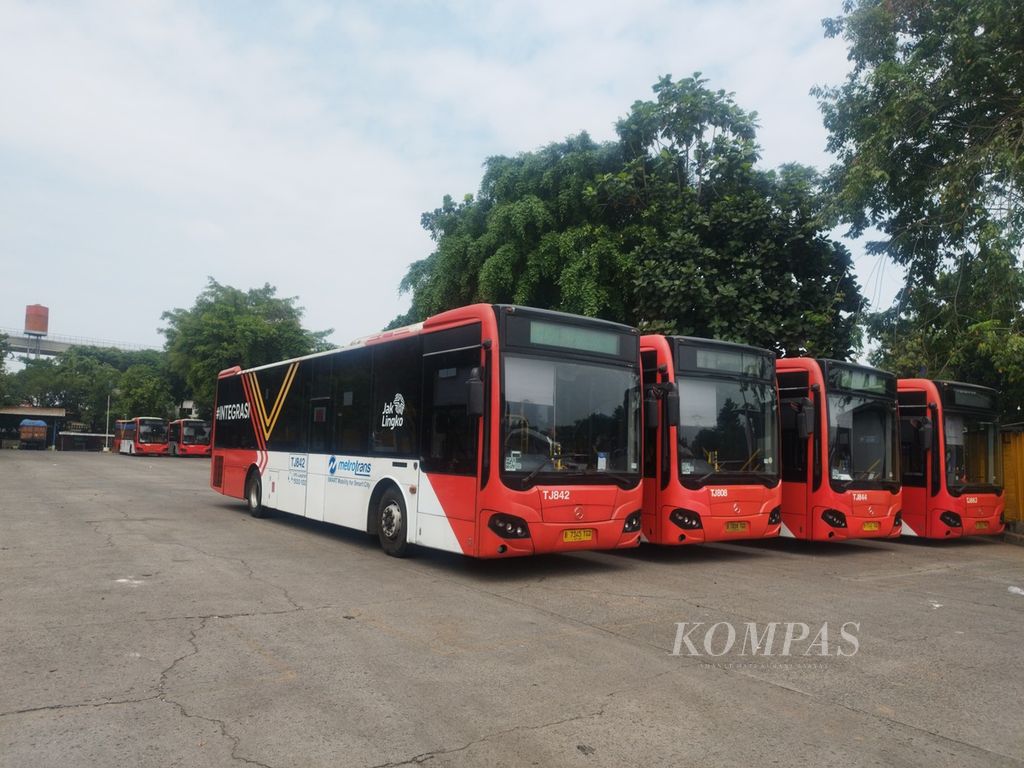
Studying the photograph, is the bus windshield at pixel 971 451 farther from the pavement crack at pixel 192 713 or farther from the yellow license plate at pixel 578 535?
the pavement crack at pixel 192 713

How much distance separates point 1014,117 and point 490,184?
37.4ft

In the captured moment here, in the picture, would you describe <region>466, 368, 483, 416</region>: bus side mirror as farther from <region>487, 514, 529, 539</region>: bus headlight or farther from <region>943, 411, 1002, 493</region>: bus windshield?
<region>943, 411, 1002, 493</region>: bus windshield

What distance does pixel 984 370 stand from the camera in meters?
17.8

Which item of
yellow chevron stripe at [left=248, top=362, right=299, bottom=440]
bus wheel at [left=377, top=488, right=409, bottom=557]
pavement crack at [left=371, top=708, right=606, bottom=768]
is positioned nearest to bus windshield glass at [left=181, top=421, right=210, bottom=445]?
yellow chevron stripe at [left=248, top=362, right=299, bottom=440]

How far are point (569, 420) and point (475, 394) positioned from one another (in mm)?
1357

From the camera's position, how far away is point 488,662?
5836 mm

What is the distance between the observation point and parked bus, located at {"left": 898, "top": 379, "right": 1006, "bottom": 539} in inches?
558

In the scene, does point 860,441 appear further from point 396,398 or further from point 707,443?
point 396,398

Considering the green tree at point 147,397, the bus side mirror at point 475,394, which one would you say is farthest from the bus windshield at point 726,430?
the green tree at point 147,397

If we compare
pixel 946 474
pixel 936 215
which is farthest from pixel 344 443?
pixel 936 215

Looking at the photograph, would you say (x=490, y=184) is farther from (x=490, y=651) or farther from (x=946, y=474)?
(x=490, y=651)

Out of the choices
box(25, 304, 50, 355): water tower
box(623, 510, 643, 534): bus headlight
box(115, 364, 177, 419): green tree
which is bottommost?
box(623, 510, 643, 534): bus headlight

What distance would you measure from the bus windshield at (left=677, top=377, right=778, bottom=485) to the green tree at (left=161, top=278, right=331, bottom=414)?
36727 millimetres

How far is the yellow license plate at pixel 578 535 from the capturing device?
9250 millimetres
